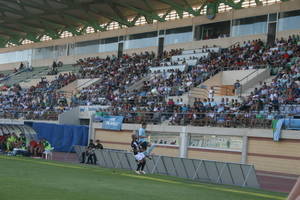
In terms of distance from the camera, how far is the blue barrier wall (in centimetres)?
3716

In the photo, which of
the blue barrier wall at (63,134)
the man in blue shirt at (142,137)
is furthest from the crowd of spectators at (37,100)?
the man in blue shirt at (142,137)

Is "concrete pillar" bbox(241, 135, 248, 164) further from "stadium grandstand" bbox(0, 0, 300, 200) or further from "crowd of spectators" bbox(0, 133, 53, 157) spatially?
"crowd of spectators" bbox(0, 133, 53, 157)

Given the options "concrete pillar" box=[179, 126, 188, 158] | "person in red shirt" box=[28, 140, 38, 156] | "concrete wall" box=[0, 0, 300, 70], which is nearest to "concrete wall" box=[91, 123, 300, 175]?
"concrete pillar" box=[179, 126, 188, 158]

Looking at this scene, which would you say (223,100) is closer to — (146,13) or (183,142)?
(183,142)

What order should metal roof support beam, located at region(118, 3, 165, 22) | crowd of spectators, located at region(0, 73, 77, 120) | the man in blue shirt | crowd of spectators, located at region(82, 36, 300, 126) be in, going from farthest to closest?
metal roof support beam, located at region(118, 3, 165, 22) < crowd of spectators, located at region(0, 73, 77, 120) < crowd of spectators, located at region(82, 36, 300, 126) < the man in blue shirt

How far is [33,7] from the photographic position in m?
53.8

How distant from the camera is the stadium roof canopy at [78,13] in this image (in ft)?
163

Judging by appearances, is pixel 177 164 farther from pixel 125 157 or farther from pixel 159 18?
pixel 159 18

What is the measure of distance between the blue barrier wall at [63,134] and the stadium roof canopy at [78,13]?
55.1 ft

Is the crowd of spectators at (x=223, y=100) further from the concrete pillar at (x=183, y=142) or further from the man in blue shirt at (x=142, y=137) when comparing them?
the man in blue shirt at (x=142, y=137)

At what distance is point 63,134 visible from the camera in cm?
3756

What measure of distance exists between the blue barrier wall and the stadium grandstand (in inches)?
3.2

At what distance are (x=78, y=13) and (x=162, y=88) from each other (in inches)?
860

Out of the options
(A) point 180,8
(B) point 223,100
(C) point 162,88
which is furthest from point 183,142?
(A) point 180,8
